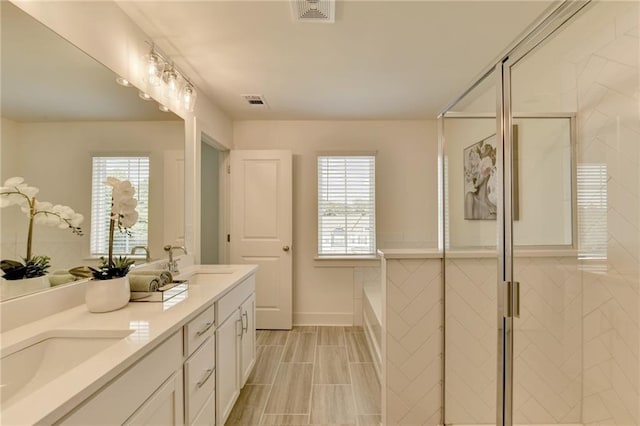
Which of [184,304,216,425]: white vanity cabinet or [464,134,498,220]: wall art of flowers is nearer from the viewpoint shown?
[184,304,216,425]: white vanity cabinet

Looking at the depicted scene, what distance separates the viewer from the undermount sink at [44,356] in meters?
0.88

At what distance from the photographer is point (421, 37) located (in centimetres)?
190

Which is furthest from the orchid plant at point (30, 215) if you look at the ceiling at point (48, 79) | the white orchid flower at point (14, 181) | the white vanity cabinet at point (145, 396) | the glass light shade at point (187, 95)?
the glass light shade at point (187, 95)

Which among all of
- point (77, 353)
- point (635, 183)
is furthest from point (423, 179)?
point (77, 353)

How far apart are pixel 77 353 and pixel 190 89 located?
6.19 ft

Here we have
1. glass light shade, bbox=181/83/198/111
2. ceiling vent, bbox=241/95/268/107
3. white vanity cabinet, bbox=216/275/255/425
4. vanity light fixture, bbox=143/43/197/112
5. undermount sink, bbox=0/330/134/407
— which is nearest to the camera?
undermount sink, bbox=0/330/134/407

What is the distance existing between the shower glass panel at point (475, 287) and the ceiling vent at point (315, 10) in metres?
0.92

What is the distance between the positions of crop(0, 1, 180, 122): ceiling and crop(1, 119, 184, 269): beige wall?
0.05 metres

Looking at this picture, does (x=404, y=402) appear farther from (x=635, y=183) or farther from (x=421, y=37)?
(x=421, y=37)

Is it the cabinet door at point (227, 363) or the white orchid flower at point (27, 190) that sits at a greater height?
the white orchid flower at point (27, 190)

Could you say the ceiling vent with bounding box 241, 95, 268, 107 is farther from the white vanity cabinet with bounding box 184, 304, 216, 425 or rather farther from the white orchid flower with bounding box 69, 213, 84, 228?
the white vanity cabinet with bounding box 184, 304, 216, 425

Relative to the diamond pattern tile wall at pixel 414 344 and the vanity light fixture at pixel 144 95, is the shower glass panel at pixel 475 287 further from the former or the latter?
the vanity light fixture at pixel 144 95

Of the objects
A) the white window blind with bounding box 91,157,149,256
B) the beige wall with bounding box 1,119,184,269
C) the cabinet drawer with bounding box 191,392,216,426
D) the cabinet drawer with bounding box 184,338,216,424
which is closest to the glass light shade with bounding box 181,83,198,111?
the beige wall with bounding box 1,119,184,269

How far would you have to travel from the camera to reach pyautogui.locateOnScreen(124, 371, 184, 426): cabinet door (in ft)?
3.12
